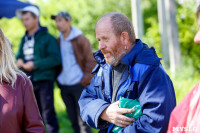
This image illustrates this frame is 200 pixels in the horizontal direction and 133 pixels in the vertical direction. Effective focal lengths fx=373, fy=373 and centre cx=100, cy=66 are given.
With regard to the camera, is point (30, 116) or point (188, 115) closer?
point (188, 115)

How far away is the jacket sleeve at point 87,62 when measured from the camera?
5590mm

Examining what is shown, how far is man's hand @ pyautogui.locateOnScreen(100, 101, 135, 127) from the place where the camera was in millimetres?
2732

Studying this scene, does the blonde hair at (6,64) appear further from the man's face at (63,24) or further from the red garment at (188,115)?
the man's face at (63,24)

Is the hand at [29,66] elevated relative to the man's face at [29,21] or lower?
lower

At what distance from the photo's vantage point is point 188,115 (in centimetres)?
218

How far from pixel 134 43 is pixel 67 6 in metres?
12.6

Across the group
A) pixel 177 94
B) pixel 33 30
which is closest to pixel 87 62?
pixel 33 30

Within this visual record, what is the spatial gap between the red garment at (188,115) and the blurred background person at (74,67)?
340 centimetres

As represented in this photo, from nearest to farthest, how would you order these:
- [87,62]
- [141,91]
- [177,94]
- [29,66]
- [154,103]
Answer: [154,103] → [141,91] → [29,66] → [87,62] → [177,94]

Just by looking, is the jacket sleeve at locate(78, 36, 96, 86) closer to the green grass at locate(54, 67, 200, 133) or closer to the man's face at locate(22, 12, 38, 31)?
the man's face at locate(22, 12, 38, 31)

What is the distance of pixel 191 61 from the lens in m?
15.4

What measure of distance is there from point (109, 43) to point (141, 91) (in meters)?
0.45

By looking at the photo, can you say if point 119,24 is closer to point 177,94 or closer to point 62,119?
point 62,119

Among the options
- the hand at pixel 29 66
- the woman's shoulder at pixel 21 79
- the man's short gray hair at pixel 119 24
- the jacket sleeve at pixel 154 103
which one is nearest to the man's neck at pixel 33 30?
the hand at pixel 29 66
